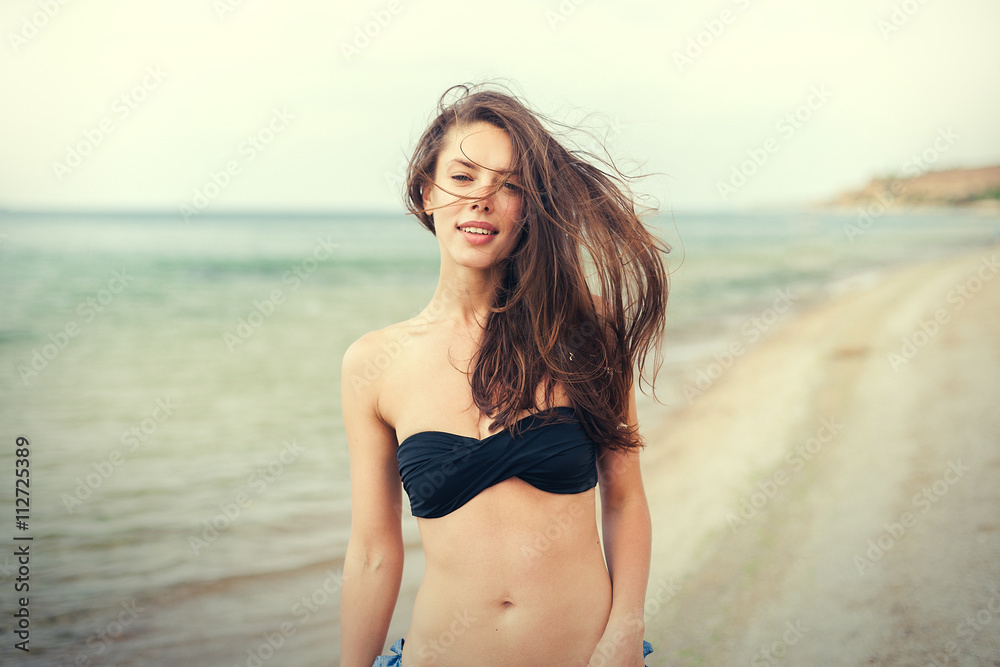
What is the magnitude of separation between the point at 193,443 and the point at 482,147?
6.26m

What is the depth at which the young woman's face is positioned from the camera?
1.68 m

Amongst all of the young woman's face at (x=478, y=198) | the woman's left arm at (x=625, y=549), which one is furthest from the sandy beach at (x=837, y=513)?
the young woman's face at (x=478, y=198)

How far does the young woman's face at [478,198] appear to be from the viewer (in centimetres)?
168

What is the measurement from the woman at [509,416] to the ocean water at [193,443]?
0.33m

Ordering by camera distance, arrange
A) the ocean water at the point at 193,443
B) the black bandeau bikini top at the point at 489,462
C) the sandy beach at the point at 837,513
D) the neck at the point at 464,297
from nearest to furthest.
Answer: the black bandeau bikini top at the point at 489,462 → the neck at the point at 464,297 → the sandy beach at the point at 837,513 → the ocean water at the point at 193,443

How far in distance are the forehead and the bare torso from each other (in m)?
0.61

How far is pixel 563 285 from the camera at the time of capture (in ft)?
5.79

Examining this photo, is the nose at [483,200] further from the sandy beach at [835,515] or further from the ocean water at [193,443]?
the sandy beach at [835,515]

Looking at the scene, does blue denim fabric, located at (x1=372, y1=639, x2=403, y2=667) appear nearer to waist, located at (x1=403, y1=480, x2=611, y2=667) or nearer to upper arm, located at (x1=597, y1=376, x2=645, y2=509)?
waist, located at (x1=403, y1=480, x2=611, y2=667)

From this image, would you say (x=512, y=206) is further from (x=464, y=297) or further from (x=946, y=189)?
(x=946, y=189)

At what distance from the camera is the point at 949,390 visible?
6035 mm

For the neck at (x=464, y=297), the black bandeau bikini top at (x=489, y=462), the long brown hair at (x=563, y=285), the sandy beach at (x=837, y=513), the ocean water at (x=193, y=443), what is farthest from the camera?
the ocean water at (x=193, y=443)

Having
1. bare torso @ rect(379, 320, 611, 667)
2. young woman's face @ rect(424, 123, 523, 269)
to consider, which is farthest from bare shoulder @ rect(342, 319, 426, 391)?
young woman's face @ rect(424, 123, 523, 269)

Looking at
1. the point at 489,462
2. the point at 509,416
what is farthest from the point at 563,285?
the point at 489,462
